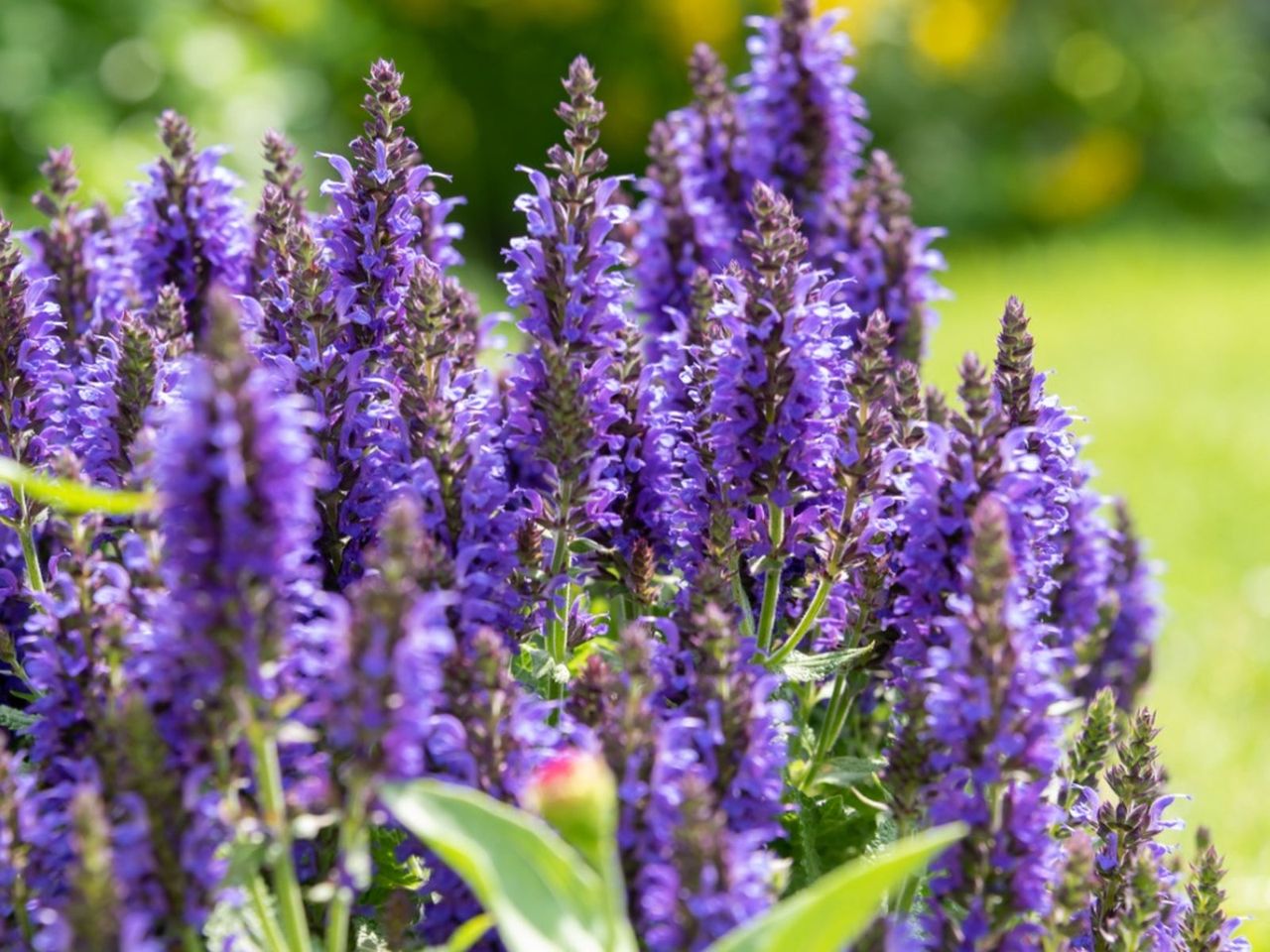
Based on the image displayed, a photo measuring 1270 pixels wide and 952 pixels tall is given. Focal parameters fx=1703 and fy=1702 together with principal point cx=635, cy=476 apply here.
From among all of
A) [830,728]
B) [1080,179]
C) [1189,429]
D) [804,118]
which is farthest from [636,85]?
[830,728]

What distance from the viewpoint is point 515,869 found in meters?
1.98

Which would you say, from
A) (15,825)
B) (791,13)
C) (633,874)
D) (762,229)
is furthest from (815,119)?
(15,825)

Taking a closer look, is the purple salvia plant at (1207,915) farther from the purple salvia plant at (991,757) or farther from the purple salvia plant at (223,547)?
the purple salvia plant at (223,547)

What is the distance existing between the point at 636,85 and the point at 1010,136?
3296 millimetres

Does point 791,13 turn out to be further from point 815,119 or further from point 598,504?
point 598,504

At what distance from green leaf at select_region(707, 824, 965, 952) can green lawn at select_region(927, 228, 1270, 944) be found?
255 centimetres

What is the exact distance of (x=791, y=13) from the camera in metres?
3.95

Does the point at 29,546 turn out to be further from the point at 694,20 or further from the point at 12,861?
the point at 694,20

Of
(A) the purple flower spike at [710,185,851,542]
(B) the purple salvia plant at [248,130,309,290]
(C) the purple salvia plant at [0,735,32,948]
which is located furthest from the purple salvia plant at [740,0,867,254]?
(C) the purple salvia plant at [0,735,32,948]

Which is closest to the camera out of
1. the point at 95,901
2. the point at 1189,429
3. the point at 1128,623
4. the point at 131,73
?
the point at 95,901

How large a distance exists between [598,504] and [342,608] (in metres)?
0.88

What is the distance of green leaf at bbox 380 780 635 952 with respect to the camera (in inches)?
75.2

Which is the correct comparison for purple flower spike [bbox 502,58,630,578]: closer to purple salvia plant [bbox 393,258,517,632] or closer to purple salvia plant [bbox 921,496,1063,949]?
purple salvia plant [bbox 393,258,517,632]

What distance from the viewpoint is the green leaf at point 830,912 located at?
1891 millimetres
